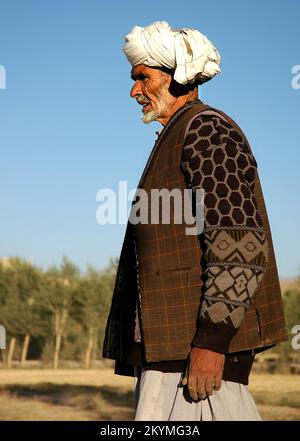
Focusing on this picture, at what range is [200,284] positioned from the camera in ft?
8.85

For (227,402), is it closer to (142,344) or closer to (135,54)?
(142,344)

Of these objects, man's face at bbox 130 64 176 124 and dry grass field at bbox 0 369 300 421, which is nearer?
man's face at bbox 130 64 176 124

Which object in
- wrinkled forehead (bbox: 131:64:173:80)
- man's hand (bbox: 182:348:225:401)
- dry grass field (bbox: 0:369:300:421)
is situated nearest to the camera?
man's hand (bbox: 182:348:225:401)

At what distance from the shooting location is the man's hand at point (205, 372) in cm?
254

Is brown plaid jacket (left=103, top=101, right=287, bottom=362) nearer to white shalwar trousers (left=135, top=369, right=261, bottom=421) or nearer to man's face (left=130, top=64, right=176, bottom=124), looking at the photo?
white shalwar trousers (left=135, top=369, right=261, bottom=421)

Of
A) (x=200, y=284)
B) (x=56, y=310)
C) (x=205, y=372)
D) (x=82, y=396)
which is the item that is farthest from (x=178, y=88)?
(x=56, y=310)

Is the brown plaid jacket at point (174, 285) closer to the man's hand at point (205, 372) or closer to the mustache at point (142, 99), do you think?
the man's hand at point (205, 372)

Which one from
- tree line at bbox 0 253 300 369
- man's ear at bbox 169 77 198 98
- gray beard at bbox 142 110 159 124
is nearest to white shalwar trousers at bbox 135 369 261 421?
gray beard at bbox 142 110 159 124

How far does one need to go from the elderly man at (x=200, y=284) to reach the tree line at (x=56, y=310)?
45041 millimetres

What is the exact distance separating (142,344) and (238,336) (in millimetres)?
406

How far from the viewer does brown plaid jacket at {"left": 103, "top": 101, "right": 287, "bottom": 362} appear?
8.87 feet

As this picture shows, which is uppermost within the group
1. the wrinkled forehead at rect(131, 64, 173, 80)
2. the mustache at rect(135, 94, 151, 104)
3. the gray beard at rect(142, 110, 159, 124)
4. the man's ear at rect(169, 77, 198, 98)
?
the wrinkled forehead at rect(131, 64, 173, 80)

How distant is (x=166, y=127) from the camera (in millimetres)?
3043
